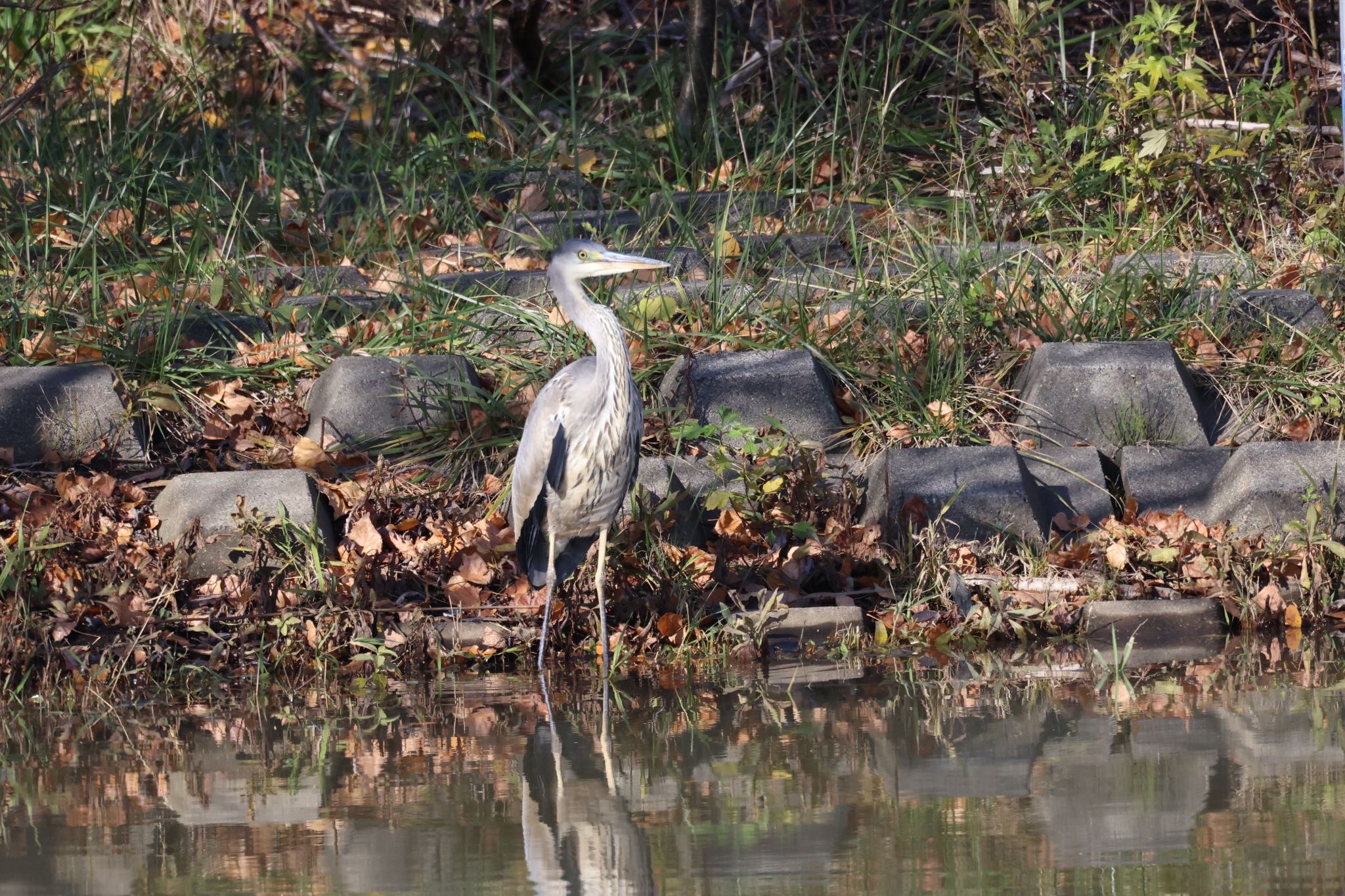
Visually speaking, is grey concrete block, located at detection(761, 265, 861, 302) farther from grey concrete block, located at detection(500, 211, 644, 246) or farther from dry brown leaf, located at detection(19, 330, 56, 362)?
dry brown leaf, located at detection(19, 330, 56, 362)

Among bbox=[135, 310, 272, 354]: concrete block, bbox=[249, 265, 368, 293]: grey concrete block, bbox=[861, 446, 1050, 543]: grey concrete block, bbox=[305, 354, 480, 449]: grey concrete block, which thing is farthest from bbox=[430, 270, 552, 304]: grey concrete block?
bbox=[861, 446, 1050, 543]: grey concrete block

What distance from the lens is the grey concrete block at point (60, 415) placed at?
5715mm

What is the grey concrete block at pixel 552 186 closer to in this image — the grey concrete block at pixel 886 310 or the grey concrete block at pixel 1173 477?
the grey concrete block at pixel 886 310

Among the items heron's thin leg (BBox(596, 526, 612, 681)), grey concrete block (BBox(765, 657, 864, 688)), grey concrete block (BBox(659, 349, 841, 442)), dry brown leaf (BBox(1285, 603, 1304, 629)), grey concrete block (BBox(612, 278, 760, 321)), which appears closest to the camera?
grey concrete block (BBox(765, 657, 864, 688))

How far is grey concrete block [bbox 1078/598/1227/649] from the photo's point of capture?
4953 millimetres

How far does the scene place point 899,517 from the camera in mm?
5391

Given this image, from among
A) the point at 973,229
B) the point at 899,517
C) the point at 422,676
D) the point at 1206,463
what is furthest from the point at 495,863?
the point at 973,229

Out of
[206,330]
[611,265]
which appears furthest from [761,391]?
[206,330]

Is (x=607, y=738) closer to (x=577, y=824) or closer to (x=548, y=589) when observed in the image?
(x=577, y=824)

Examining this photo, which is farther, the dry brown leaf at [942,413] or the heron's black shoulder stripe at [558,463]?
the dry brown leaf at [942,413]

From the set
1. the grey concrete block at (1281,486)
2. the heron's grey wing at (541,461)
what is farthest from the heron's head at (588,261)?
the grey concrete block at (1281,486)

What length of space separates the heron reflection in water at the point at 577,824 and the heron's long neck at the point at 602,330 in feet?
5.07

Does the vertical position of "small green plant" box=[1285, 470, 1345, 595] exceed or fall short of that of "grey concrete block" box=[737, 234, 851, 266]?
it falls short

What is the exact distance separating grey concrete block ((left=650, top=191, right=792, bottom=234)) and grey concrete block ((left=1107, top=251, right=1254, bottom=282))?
1631 mm
